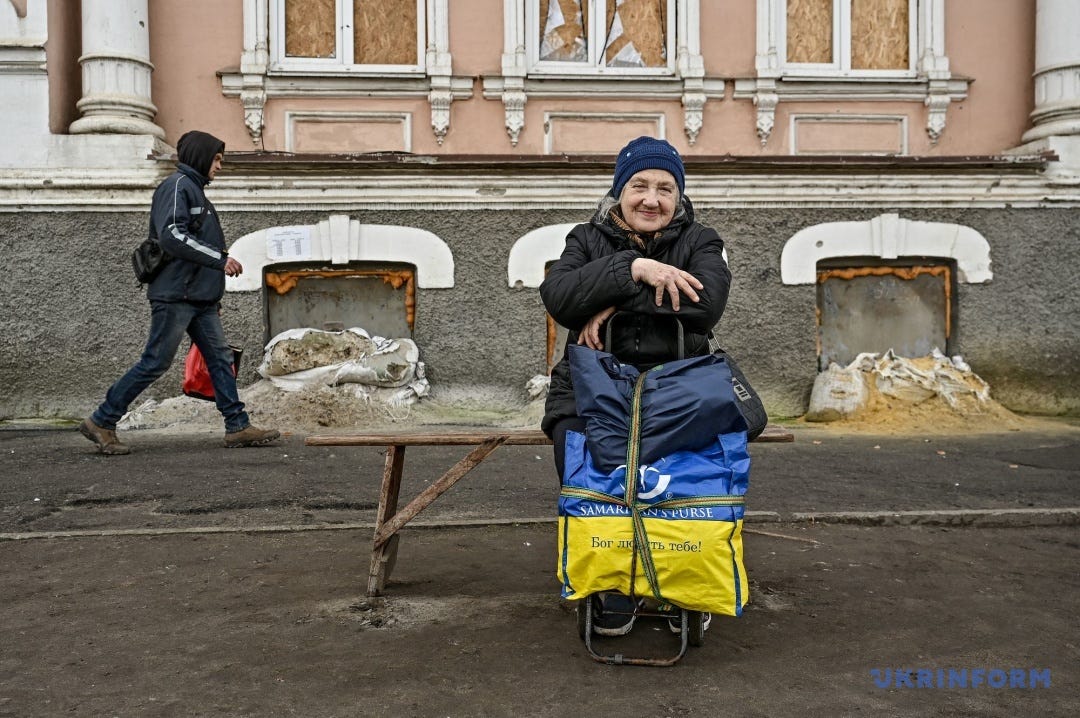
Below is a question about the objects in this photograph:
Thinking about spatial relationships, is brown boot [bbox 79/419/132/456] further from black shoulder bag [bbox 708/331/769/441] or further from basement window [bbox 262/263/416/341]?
black shoulder bag [bbox 708/331/769/441]

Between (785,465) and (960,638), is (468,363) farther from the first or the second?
(960,638)

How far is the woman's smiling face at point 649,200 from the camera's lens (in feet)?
11.3

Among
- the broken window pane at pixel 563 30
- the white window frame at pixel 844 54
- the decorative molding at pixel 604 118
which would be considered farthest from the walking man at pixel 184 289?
the white window frame at pixel 844 54

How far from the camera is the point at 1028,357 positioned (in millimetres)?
8828

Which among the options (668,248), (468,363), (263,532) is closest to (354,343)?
(468,363)

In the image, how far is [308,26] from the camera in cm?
895

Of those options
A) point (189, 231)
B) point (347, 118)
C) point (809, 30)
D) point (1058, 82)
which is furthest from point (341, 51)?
point (1058, 82)

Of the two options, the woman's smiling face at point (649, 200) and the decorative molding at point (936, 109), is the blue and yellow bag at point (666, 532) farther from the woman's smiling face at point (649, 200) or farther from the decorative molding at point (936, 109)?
the decorative molding at point (936, 109)

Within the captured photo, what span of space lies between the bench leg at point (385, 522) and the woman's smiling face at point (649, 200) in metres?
1.26

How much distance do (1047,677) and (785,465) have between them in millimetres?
3487

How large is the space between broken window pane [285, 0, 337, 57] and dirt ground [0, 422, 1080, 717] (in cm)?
446

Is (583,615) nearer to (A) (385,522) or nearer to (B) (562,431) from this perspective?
(B) (562,431)

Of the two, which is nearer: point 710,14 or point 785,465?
point 785,465

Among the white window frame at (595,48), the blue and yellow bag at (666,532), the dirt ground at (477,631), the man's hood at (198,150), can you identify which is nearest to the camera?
the dirt ground at (477,631)
